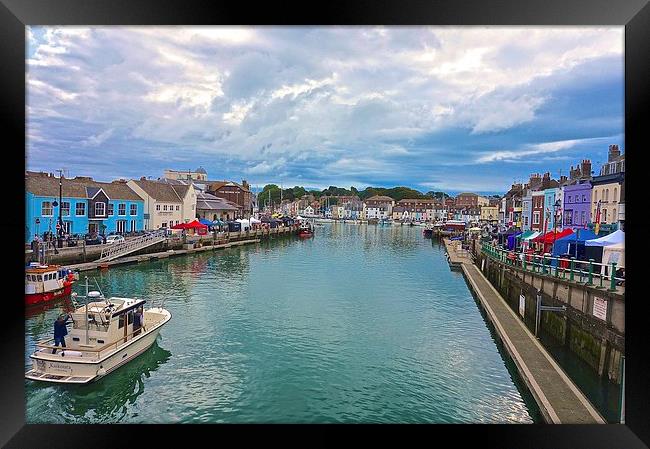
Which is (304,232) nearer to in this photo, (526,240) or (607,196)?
(526,240)

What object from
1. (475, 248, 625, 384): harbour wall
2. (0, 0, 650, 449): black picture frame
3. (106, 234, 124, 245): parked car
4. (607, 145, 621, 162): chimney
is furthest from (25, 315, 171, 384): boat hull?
(607, 145, 621, 162): chimney

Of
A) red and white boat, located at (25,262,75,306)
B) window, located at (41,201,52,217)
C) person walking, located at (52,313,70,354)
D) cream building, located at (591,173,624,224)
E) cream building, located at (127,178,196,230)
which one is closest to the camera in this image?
person walking, located at (52,313,70,354)

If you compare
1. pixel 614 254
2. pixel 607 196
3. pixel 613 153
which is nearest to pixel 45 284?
pixel 614 254

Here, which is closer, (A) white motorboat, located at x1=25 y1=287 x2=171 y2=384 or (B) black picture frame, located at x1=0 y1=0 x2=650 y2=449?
(B) black picture frame, located at x1=0 y1=0 x2=650 y2=449

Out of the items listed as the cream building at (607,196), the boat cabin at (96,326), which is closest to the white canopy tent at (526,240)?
the cream building at (607,196)

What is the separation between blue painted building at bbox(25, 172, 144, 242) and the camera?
15047mm

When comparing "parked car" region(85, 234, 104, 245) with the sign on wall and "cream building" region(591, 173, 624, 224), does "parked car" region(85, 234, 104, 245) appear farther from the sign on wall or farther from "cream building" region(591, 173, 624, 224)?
"cream building" region(591, 173, 624, 224)

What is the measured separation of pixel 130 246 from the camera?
18641 mm

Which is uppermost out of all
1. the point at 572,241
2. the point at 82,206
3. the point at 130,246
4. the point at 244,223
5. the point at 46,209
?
the point at 82,206

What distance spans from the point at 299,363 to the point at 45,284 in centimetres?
721

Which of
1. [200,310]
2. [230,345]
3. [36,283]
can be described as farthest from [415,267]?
[36,283]

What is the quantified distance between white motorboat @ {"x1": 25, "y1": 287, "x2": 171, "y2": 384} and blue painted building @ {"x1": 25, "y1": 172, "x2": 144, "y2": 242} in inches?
352
